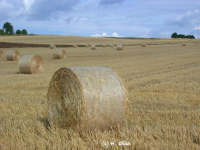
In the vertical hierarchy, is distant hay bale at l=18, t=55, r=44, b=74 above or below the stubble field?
above

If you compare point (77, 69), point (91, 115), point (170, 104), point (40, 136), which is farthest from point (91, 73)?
point (170, 104)

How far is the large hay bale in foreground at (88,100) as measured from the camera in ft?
15.9

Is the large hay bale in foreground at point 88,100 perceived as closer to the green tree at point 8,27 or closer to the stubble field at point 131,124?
the stubble field at point 131,124

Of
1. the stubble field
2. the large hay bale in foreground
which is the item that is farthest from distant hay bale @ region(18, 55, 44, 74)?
the large hay bale in foreground

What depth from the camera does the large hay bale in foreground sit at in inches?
191

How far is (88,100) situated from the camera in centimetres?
486

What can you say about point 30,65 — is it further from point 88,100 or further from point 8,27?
point 8,27

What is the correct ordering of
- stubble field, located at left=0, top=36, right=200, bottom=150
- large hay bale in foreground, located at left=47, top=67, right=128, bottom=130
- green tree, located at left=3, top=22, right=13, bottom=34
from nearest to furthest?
1. stubble field, located at left=0, top=36, right=200, bottom=150
2. large hay bale in foreground, located at left=47, top=67, right=128, bottom=130
3. green tree, located at left=3, top=22, right=13, bottom=34

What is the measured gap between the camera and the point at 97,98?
4934 millimetres

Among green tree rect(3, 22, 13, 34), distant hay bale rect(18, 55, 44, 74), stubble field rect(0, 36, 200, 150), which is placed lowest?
stubble field rect(0, 36, 200, 150)

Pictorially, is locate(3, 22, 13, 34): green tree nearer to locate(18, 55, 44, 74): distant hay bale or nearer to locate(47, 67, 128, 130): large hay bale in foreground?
locate(18, 55, 44, 74): distant hay bale

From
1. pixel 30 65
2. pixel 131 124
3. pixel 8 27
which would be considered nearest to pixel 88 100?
pixel 131 124

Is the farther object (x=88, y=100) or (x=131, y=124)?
(x=131, y=124)

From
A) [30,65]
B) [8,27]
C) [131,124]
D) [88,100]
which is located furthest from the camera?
Result: [8,27]
